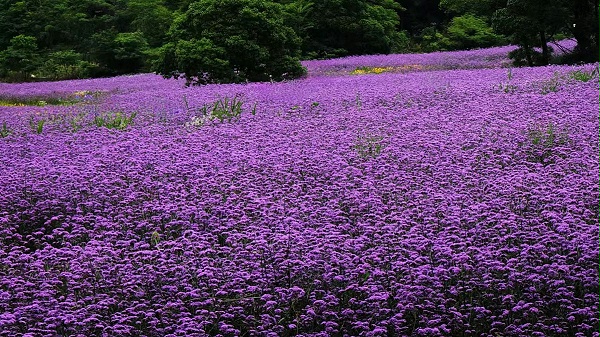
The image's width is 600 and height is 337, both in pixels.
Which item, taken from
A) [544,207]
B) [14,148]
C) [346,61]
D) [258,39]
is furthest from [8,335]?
[346,61]

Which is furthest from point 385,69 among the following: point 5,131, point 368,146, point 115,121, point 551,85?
point 368,146

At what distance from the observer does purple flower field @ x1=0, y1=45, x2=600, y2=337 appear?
4.02 meters

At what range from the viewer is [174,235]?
5.49m

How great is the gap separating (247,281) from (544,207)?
7.16 feet

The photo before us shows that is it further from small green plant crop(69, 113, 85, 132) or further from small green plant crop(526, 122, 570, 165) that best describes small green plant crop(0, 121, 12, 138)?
small green plant crop(526, 122, 570, 165)

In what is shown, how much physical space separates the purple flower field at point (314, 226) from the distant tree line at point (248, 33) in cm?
908

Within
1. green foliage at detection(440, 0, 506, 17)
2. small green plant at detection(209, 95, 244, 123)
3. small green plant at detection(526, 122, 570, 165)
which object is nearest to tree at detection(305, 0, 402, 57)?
green foliage at detection(440, 0, 506, 17)

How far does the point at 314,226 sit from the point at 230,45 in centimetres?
1344

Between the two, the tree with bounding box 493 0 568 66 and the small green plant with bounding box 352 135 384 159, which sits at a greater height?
the tree with bounding box 493 0 568 66

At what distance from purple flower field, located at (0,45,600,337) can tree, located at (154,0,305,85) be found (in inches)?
334

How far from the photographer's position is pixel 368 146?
293 inches

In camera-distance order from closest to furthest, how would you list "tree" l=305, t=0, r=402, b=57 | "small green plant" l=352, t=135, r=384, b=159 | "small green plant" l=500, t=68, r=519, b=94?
"small green plant" l=352, t=135, r=384, b=159 < "small green plant" l=500, t=68, r=519, b=94 < "tree" l=305, t=0, r=402, b=57

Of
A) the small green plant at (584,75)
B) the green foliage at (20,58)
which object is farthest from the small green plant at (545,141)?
the green foliage at (20,58)

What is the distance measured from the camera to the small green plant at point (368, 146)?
718 cm
